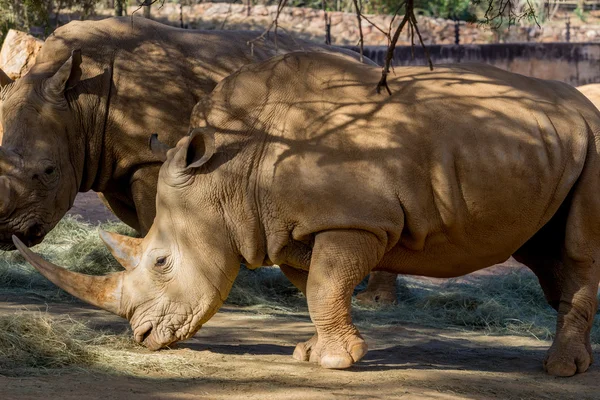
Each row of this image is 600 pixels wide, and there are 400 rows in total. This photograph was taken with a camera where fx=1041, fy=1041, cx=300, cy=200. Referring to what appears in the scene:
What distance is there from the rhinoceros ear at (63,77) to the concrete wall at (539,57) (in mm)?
14046

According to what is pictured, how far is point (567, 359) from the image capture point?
661 cm

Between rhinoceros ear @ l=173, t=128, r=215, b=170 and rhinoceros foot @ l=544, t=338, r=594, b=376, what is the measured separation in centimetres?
253

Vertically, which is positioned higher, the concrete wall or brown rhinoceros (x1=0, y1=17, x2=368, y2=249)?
brown rhinoceros (x1=0, y1=17, x2=368, y2=249)

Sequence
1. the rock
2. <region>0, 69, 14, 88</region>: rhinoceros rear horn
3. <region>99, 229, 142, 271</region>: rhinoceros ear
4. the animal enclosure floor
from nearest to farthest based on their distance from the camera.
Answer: the animal enclosure floor
<region>99, 229, 142, 271</region>: rhinoceros ear
<region>0, 69, 14, 88</region>: rhinoceros rear horn
the rock

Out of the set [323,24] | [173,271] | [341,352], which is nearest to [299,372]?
[341,352]

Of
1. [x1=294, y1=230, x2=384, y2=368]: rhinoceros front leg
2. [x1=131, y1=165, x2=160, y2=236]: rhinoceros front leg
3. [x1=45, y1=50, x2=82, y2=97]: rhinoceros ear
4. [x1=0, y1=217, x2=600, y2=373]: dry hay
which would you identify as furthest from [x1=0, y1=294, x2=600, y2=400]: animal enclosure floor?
[x1=45, y1=50, x2=82, y2=97]: rhinoceros ear

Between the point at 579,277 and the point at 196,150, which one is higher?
the point at 196,150

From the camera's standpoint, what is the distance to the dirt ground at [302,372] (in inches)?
217

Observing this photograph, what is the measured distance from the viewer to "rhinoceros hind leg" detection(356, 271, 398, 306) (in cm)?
1010

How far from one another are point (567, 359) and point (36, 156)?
4.22 metres

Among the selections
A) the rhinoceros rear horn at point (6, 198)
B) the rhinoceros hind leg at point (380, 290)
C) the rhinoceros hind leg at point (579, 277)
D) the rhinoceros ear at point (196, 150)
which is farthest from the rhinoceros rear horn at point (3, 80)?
the rhinoceros hind leg at point (579, 277)

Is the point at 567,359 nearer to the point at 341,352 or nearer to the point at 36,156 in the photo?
the point at 341,352

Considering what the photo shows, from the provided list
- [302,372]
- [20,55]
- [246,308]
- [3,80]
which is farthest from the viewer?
[20,55]

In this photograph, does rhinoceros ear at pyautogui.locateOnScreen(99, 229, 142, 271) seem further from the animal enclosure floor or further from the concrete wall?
the concrete wall
